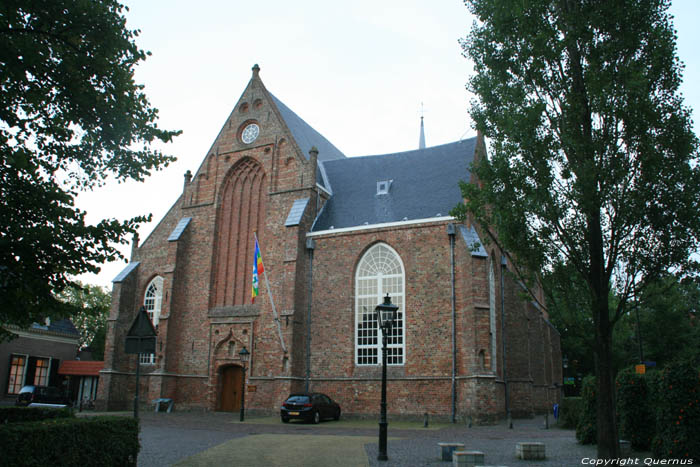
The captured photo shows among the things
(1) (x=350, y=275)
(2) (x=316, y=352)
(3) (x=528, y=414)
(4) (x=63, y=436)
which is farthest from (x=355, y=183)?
(4) (x=63, y=436)

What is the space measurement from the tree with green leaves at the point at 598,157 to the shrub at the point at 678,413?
2.21m

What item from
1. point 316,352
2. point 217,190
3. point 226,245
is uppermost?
point 217,190

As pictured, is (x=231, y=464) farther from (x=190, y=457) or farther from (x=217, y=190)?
(x=217, y=190)

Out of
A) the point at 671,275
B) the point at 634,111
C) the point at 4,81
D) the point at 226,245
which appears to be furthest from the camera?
the point at 226,245

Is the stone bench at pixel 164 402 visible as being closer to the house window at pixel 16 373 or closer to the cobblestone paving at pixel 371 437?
the cobblestone paving at pixel 371 437

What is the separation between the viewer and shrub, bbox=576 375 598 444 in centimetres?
1495

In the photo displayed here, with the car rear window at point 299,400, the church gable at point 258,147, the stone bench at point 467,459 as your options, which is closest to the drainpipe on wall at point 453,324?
the car rear window at point 299,400

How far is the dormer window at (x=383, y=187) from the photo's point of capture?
95.2 feet

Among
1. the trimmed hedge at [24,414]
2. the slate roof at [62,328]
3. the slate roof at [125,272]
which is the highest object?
the slate roof at [125,272]

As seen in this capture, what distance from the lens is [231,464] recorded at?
11.8 m

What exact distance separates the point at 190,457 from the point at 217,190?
66.3 ft

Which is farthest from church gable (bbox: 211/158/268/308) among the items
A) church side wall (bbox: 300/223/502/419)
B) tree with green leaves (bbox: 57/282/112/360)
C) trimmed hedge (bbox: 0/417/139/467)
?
tree with green leaves (bbox: 57/282/112/360)

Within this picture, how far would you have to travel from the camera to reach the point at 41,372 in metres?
34.4

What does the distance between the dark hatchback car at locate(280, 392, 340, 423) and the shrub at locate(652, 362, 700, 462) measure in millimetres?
13122
